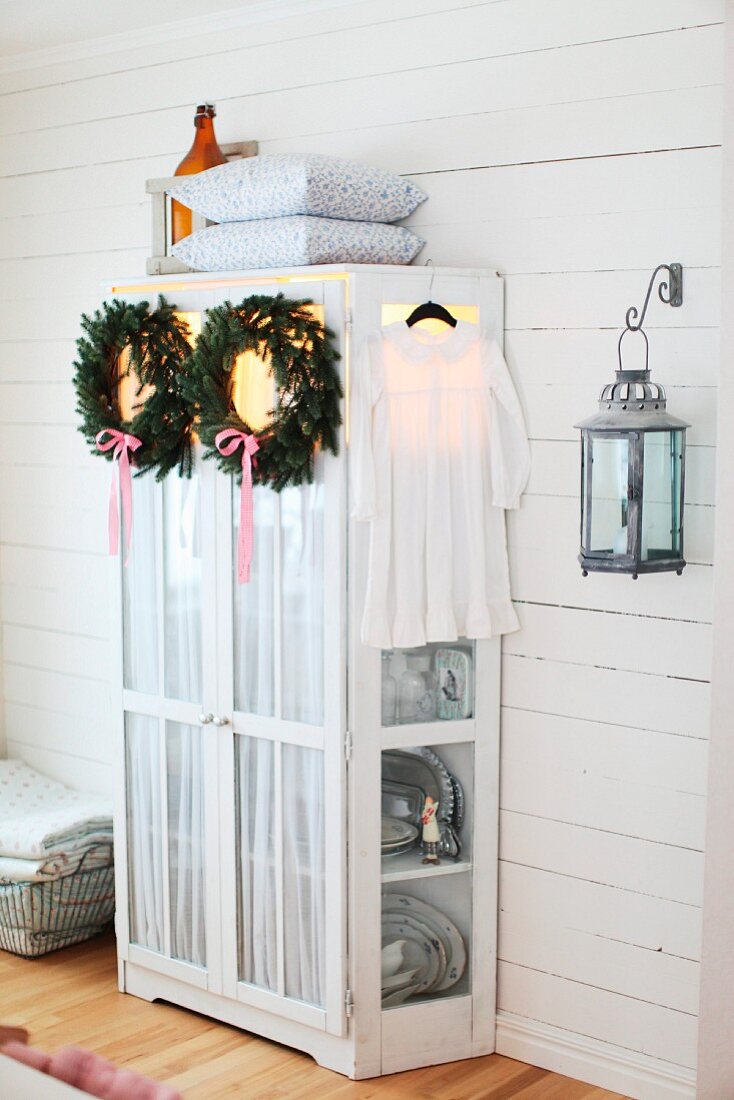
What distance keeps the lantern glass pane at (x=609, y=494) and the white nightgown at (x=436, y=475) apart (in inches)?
11.9

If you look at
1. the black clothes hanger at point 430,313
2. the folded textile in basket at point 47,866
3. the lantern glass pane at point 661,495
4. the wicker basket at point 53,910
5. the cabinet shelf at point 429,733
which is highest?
the black clothes hanger at point 430,313

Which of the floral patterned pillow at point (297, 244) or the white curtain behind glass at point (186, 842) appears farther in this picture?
the white curtain behind glass at point (186, 842)

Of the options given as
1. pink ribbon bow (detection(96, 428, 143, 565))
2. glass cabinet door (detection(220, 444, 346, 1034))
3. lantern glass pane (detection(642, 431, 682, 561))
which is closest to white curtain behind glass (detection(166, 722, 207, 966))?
glass cabinet door (detection(220, 444, 346, 1034))

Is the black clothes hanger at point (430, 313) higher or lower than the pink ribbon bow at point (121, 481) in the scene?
higher

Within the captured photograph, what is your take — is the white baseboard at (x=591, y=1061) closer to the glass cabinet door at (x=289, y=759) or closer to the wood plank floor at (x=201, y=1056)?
the wood plank floor at (x=201, y=1056)

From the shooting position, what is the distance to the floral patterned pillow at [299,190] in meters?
2.83

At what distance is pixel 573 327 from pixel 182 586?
1155 millimetres

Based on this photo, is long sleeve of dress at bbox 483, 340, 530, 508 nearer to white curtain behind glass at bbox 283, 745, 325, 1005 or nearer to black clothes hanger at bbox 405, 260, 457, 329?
black clothes hanger at bbox 405, 260, 457, 329

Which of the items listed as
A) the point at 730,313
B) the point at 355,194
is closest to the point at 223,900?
the point at 355,194

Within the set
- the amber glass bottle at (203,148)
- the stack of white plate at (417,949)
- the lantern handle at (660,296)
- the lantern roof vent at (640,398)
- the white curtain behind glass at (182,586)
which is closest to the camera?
the lantern roof vent at (640,398)

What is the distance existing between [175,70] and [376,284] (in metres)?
1.19

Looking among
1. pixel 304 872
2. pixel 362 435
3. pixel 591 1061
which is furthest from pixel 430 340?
pixel 591 1061

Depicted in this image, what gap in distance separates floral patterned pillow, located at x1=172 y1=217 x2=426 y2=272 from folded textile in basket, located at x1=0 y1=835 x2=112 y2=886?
1.65 m

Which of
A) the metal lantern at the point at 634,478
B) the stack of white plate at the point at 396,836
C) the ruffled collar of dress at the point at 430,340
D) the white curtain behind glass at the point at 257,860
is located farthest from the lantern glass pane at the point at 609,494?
the white curtain behind glass at the point at 257,860
